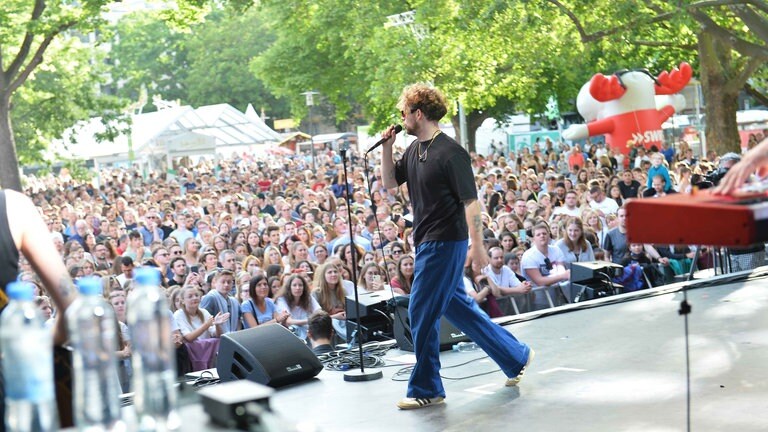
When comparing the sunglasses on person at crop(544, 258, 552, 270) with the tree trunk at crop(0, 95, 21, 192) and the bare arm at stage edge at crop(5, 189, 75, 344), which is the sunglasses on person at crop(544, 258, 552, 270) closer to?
the bare arm at stage edge at crop(5, 189, 75, 344)

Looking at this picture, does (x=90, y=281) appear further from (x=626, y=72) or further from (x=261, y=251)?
(x=626, y=72)

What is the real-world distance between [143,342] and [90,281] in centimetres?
19

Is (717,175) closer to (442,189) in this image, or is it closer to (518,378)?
(518,378)

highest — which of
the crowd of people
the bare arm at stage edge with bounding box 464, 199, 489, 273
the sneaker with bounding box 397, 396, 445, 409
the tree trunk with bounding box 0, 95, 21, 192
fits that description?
the tree trunk with bounding box 0, 95, 21, 192

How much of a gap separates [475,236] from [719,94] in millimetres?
17187

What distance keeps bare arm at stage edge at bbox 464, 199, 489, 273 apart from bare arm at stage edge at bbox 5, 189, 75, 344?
2.85 m

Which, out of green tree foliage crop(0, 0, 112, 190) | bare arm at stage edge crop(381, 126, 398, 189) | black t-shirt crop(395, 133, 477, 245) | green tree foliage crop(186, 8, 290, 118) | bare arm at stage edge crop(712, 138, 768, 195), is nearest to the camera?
bare arm at stage edge crop(712, 138, 768, 195)

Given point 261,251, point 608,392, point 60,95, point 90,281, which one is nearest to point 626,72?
point 60,95

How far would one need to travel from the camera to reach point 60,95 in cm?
2691

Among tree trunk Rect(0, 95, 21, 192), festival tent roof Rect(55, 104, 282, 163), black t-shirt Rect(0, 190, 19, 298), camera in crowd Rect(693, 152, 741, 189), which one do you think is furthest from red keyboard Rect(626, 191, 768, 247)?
festival tent roof Rect(55, 104, 282, 163)

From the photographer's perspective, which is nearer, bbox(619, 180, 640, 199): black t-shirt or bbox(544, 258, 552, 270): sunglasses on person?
bbox(544, 258, 552, 270): sunglasses on person

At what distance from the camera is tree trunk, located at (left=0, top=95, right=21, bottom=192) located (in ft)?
70.7

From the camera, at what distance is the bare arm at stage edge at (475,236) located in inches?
220

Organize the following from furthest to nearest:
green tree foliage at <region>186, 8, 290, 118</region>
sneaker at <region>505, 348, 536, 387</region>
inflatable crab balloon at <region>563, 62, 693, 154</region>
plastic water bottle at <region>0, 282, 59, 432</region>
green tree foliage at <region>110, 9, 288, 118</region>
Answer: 1. green tree foliage at <region>110, 9, 288, 118</region>
2. green tree foliage at <region>186, 8, 290, 118</region>
3. inflatable crab balloon at <region>563, 62, 693, 154</region>
4. sneaker at <region>505, 348, 536, 387</region>
5. plastic water bottle at <region>0, 282, 59, 432</region>
